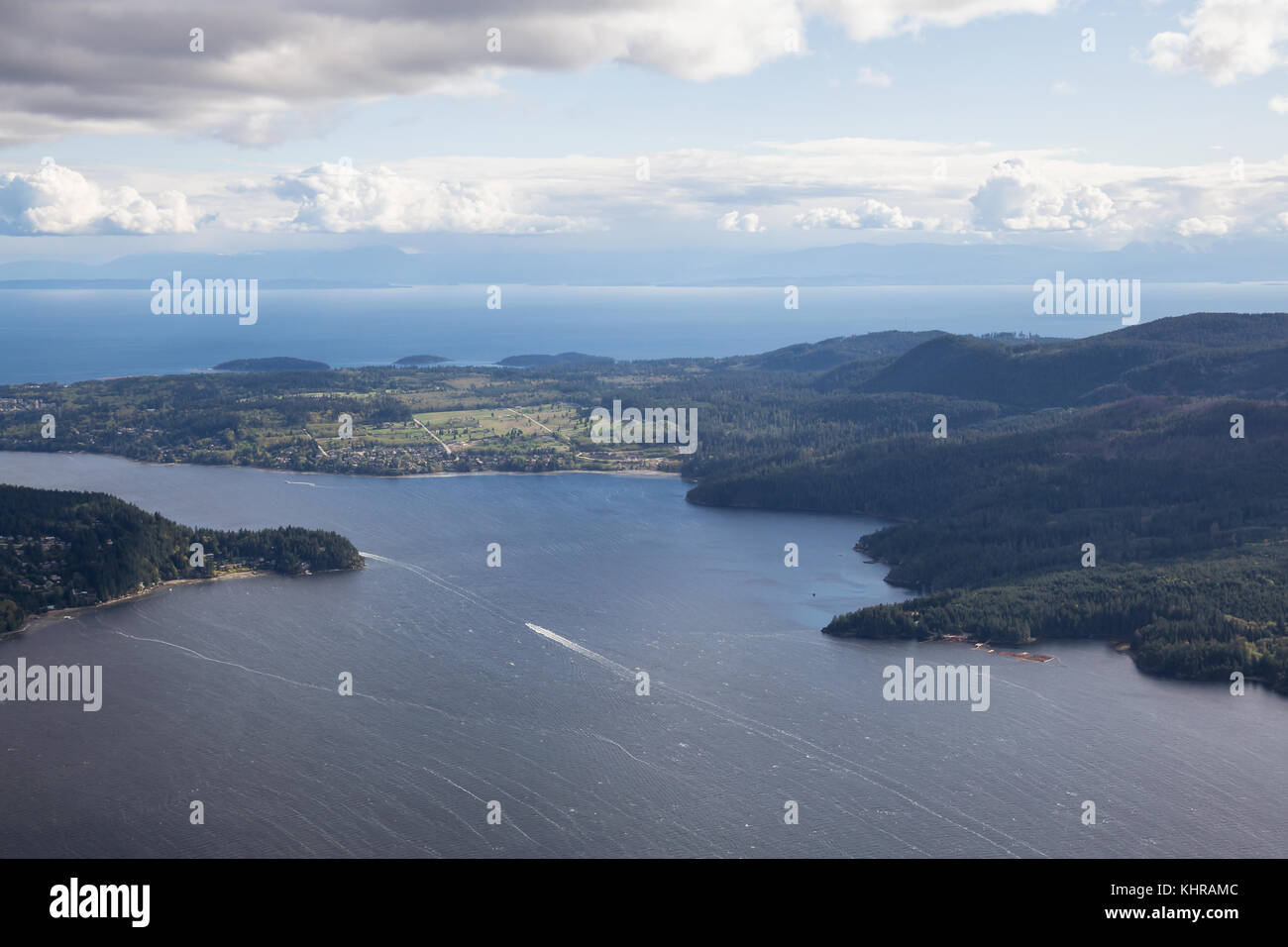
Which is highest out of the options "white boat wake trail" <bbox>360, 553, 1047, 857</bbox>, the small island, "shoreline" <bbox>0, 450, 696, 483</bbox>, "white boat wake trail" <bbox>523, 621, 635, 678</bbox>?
"shoreline" <bbox>0, 450, 696, 483</bbox>

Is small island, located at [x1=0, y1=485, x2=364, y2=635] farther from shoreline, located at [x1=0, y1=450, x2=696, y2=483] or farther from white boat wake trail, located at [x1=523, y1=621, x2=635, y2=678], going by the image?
shoreline, located at [x1=0, y1=450, x2=696, y2=483]

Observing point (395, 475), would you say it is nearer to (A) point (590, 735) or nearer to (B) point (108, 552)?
(B) point (108, 552)

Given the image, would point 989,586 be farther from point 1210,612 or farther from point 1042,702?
point 1042,702

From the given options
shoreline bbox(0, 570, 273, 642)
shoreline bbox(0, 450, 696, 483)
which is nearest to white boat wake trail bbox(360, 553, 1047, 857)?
shoreline bbox(0, 570, 273, 642)

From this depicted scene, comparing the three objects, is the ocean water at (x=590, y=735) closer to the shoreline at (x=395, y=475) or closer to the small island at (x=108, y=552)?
the small island at (x=108, y=552)

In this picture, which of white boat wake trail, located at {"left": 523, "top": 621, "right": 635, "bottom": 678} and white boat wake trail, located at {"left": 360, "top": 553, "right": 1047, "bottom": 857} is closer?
white boat wake trail, located at {"left": 360, "top": 553, "right": 1047, "bottom": 857}

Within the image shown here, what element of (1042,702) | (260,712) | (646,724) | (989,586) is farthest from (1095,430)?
(260,712)

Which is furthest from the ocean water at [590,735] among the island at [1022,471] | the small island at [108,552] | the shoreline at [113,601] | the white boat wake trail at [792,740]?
the island at [1022,471]
